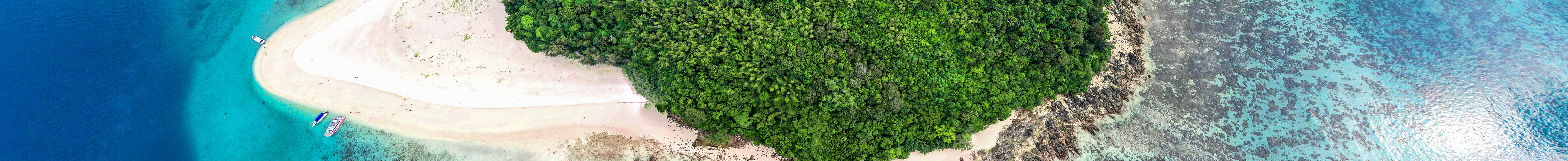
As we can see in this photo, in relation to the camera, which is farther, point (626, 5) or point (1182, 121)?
point (1182, 121)

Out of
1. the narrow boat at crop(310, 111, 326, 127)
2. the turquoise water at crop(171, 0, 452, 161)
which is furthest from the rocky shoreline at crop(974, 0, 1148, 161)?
the narrow boat at crop(310, 111, 326, 127)

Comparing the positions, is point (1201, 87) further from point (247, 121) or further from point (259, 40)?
point (259, 40)

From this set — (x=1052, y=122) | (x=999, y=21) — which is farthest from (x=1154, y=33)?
(x=999, y=21)

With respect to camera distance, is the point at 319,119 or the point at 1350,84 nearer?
the point at 319,119

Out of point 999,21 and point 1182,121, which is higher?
point 999,21

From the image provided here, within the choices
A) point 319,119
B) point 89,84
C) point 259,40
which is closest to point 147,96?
point 89,84

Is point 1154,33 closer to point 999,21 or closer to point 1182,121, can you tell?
point 1182,121

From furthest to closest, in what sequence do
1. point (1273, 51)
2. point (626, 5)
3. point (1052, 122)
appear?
point (1273, 51) < point (1052, 122) < point (626, 5)
